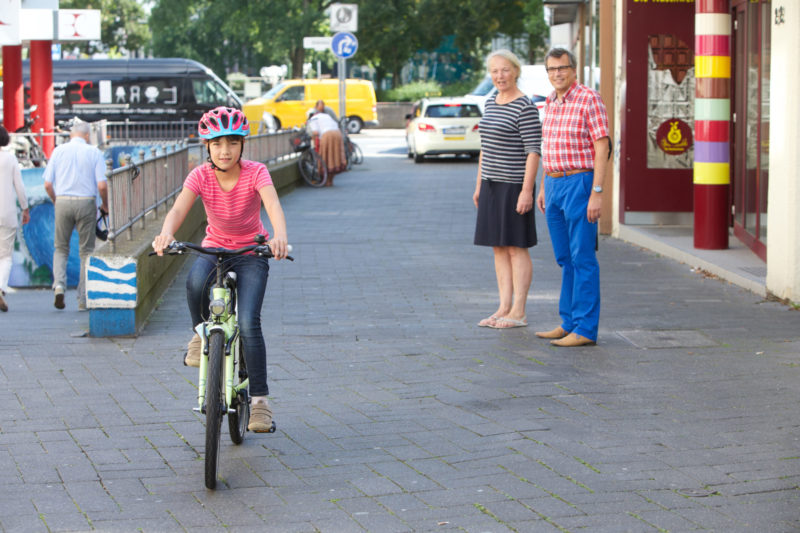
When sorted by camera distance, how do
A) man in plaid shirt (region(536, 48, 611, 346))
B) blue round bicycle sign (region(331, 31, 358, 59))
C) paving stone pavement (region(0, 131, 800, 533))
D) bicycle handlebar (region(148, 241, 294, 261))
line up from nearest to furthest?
paving stone pavement (region(0, 131, 800, 533)) → bicycle handlebar (region(148, 241, 294, 261)) → man in plaid shirt (region(536, 48, 611, 346)) → blue round bicycle sign (region(331, 31, 358, 59))

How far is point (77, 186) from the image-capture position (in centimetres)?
1175

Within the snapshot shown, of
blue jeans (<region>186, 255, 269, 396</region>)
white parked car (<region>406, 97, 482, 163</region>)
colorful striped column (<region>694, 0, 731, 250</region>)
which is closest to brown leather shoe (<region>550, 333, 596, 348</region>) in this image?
blue jeans (<region>186, 255, 269, 396</region>)

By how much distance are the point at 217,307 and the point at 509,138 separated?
3436 mm

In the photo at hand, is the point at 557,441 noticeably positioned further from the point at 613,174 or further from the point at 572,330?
the point at 613,174

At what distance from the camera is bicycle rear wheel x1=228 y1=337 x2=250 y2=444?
17.9ft

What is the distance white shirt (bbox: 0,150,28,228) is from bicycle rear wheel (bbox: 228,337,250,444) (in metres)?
6.65

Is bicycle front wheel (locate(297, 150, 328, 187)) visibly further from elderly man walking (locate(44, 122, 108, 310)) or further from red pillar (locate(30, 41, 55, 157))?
elderly man walking (locate(44, 122, 108, 310))

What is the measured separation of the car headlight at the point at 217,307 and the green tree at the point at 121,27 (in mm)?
81994

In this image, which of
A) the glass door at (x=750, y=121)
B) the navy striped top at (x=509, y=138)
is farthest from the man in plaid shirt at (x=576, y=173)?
the glass door at (x=750, y=121)

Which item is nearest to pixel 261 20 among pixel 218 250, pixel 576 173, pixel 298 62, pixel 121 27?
pixel 298 62

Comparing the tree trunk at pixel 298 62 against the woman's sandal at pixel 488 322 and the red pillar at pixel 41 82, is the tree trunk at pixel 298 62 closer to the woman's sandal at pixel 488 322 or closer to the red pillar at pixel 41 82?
the red pillar at pixel 41 82

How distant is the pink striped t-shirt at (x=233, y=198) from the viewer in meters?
5.43

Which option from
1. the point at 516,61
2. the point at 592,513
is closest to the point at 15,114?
the point at 516,61

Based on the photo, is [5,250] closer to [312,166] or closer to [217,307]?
[217,307]
